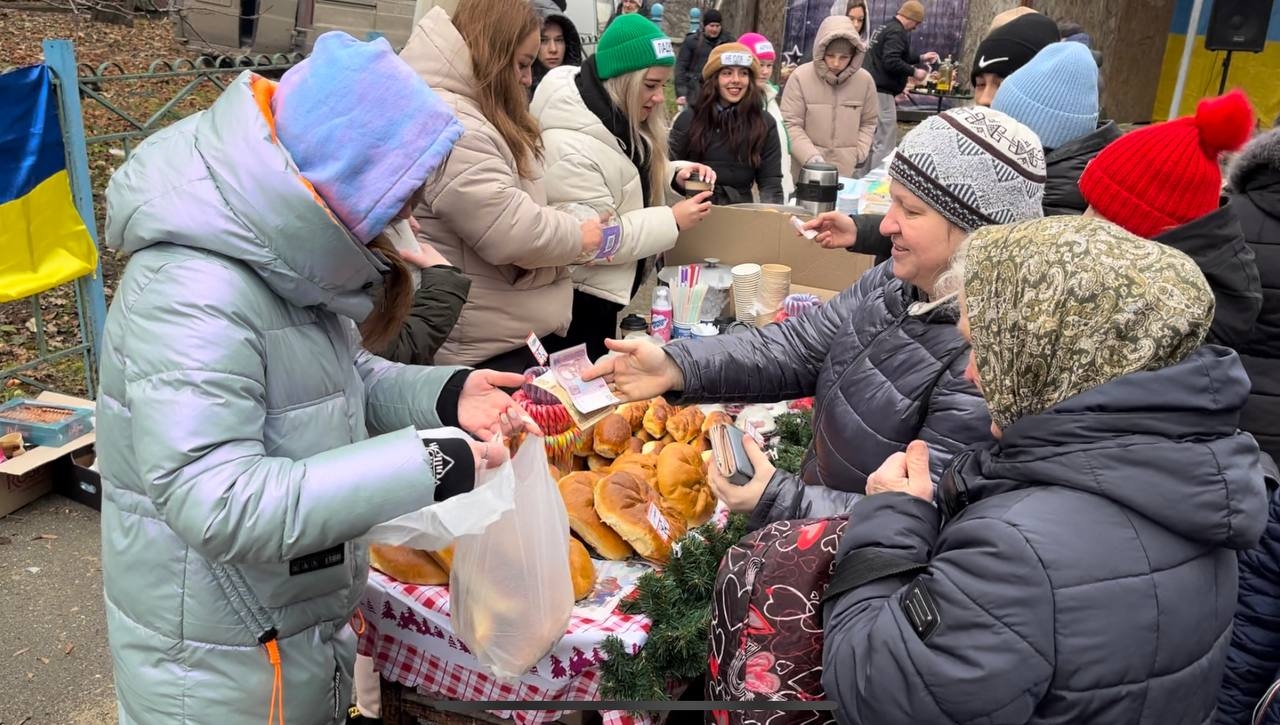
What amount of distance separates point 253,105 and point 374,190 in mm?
228

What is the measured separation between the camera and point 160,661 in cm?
155

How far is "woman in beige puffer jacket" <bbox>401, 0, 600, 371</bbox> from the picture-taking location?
9.50ft

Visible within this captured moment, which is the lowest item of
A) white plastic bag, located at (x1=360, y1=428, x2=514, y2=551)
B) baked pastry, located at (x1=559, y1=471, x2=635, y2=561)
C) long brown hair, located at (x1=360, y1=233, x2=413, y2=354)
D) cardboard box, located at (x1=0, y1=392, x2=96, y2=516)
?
cardboard box, located at (x1=0, y1=392, x2=96, y2=516)

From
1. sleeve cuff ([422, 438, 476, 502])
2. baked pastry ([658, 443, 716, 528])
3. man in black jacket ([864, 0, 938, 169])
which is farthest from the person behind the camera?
man in black jacket ([864, 0, 938, 169])

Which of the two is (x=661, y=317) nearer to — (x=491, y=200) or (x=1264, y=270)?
(x=491, y=200)

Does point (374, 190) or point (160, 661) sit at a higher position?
point (374, 190)

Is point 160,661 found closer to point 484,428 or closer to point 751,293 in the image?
point 484,428

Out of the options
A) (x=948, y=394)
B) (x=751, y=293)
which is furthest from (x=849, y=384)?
(x=751, y=293)

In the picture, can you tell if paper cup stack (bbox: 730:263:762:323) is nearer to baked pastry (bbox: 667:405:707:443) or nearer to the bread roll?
baked pastry (bbox: 667:405:707:443)

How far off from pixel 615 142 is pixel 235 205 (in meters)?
2.33

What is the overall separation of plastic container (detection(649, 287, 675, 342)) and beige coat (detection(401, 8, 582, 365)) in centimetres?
53

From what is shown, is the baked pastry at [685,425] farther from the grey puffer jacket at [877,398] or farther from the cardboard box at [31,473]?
the cardboard box at [31,473]

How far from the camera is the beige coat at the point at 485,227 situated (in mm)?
2887

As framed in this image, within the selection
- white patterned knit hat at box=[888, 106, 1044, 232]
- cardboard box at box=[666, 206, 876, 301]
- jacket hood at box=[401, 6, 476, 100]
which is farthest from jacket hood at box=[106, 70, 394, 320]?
cardboard box at box=[666, 206, 876, 301]
